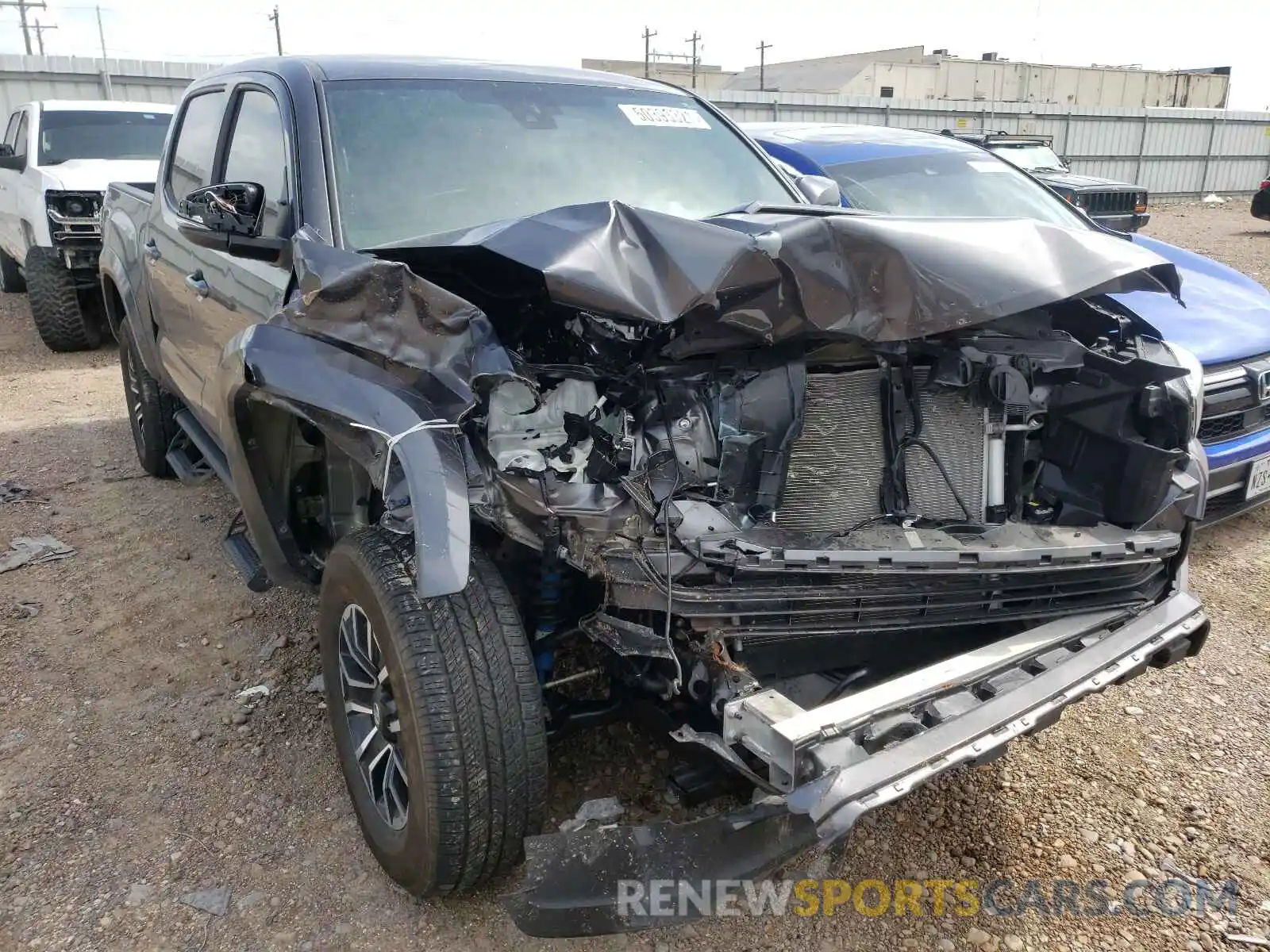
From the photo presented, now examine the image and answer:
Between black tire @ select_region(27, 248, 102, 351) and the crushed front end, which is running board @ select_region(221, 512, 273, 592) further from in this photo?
black tire @ select_region(27, 248, 102, 351)

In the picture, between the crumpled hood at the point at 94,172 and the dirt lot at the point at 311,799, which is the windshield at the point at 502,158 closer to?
the dirt lot at the point at 311,799

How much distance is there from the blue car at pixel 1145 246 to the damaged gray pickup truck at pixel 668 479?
4.96 ft

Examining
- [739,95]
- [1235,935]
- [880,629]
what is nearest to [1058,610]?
[880,629]

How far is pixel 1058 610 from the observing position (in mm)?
2518

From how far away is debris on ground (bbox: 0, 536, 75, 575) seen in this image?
4.36 m

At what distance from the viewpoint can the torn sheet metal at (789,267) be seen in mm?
2100

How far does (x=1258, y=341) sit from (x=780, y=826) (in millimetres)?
3807

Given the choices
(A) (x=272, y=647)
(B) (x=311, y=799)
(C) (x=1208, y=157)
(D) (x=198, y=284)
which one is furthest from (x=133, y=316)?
(C) (x=1208, y=157)

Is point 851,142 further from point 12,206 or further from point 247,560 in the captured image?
point 12,206

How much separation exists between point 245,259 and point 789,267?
1.70 meters

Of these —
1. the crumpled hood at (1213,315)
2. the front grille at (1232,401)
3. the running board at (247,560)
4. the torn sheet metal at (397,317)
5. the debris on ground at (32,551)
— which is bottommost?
the debris on ground at (32,551)

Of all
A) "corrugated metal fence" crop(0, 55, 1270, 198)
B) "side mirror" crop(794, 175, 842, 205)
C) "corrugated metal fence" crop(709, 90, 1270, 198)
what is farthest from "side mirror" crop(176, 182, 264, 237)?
"corrugated metal fence" crop(709, 90, 1270, 198)

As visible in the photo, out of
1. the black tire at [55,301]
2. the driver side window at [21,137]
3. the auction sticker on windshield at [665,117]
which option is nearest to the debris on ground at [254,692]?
the auction sticker on windshield at [665,117]

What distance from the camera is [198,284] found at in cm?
352
